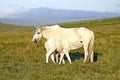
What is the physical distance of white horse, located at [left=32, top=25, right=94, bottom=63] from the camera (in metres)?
17.1

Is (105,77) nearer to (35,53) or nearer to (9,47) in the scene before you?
(35,53)

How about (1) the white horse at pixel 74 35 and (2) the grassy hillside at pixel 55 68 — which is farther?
(1) the white horse at pixel 74 35

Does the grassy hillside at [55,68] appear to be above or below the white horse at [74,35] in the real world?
below

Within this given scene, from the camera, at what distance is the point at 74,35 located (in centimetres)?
1734

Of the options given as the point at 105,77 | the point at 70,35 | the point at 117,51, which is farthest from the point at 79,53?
the point at 105,77

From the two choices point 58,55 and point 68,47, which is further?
point 58,55

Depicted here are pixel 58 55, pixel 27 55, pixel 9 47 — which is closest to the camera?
pixel 58 55

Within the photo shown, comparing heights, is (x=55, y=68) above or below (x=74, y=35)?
below

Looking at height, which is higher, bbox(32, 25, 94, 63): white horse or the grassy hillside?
bbox(32, 25, 94, 63): white horse

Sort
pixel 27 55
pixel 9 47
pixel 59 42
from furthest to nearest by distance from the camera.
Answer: pixel 9 47
pixel 27 55
pixel 59 42

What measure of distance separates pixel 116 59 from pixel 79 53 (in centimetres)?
441

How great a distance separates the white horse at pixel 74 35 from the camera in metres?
17.1

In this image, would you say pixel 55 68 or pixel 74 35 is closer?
pixel 55 68

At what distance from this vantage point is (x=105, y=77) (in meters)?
11.8
